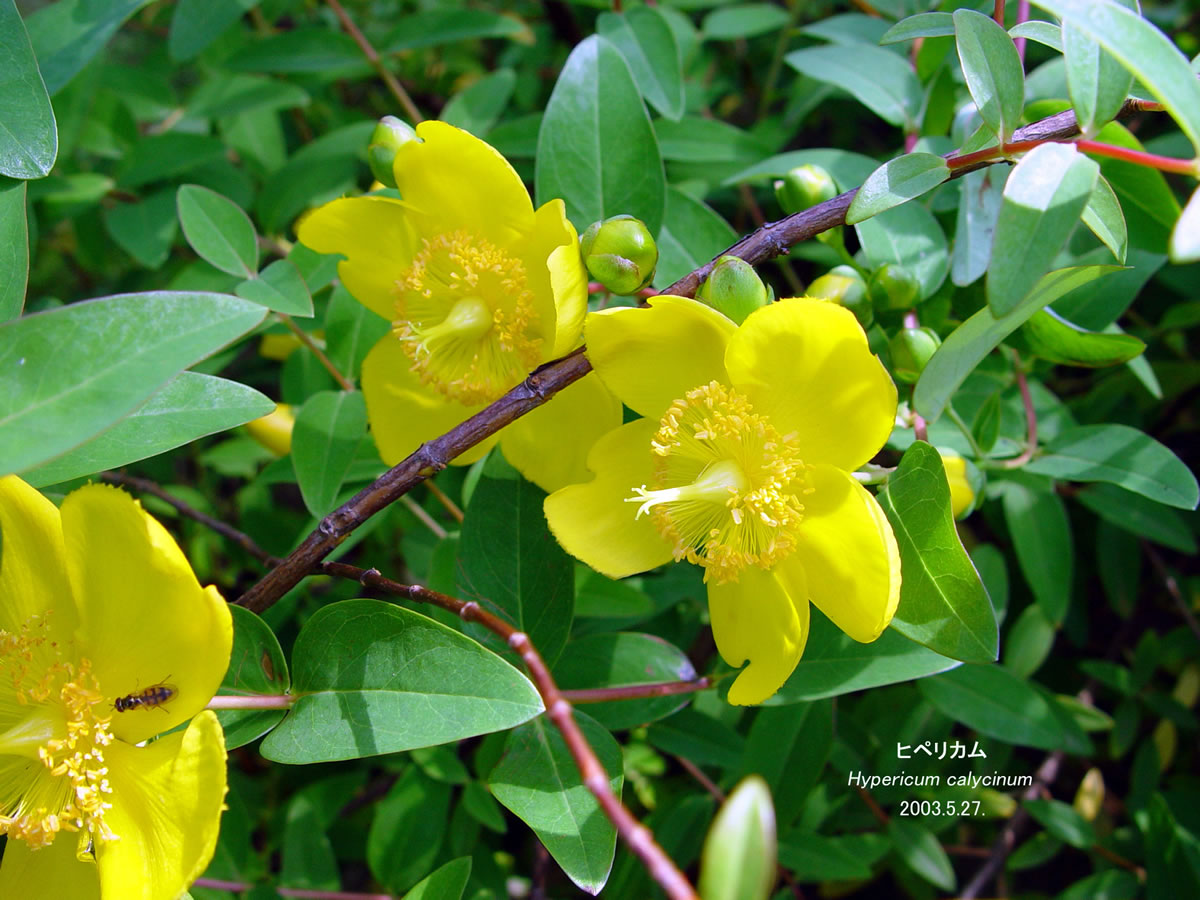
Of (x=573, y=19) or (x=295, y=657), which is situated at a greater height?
(x=573, y=19)

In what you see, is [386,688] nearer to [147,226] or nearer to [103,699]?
[103,699]

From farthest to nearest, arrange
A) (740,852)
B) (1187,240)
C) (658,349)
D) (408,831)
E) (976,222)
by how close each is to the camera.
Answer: (408,831)
(976,222)
(658,349)
(1187,240)
(740,852)

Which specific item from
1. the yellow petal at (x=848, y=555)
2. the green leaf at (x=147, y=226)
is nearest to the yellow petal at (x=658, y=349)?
the yellow petal at (x=848, y=555)

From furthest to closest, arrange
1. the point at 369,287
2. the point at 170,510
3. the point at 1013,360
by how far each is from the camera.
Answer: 1. the point at 170,510
2. the point at 1013,360
3. the point at 369,287

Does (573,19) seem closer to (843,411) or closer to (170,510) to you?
(170,510)

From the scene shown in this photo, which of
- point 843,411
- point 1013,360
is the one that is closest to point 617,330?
point 843,411

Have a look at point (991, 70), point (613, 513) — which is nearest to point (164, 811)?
point (613, 513)
